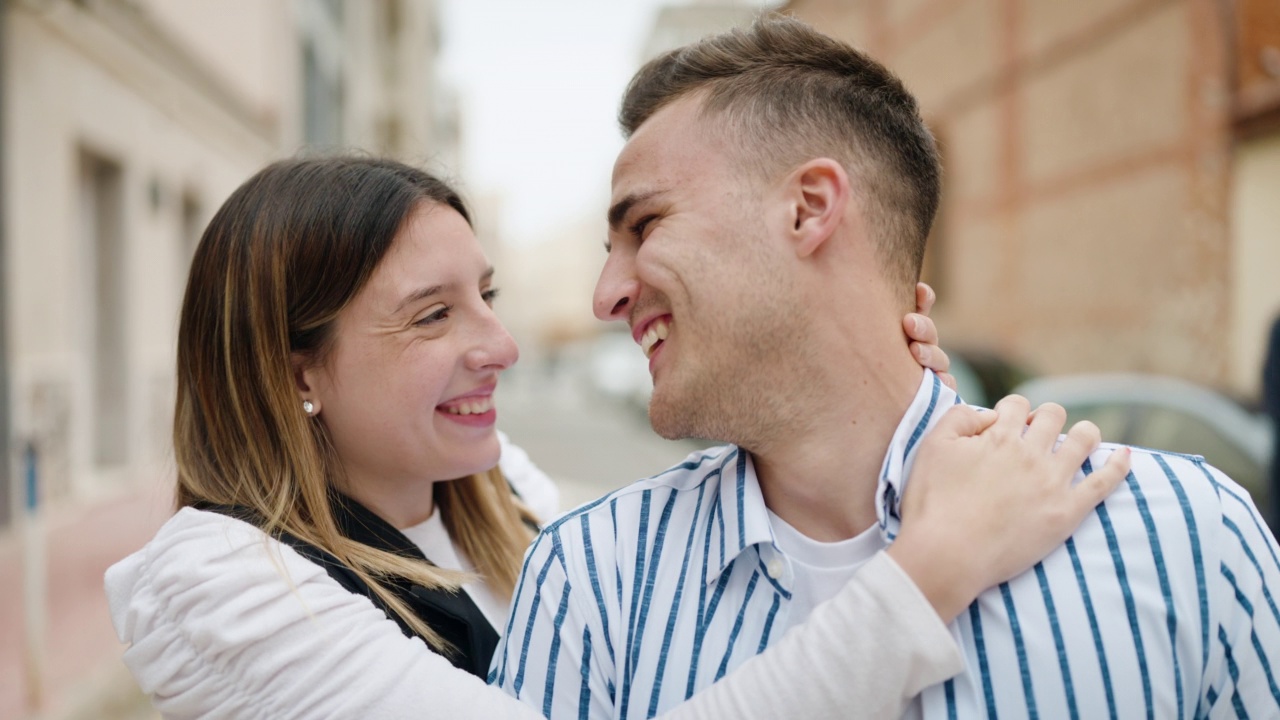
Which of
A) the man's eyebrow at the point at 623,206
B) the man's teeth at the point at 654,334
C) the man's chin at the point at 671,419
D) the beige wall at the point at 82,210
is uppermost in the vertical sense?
the beige wall at the point at 82,210

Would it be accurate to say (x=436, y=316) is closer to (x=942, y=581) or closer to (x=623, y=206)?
(x=623, y=206)

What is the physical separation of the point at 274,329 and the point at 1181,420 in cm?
552

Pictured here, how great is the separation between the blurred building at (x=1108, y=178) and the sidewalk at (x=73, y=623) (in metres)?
9.56

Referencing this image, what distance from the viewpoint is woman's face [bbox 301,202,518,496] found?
2.45m

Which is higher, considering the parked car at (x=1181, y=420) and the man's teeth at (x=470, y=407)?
the man's teeth at (x=470, y=407)

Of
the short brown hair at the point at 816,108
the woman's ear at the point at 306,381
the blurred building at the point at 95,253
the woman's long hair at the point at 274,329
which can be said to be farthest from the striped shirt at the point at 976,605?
the blurred building at the point at 95,253

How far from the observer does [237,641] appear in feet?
6.15

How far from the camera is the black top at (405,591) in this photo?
7.23ft

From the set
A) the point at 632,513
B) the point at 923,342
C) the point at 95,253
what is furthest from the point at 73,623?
the point at 923,342

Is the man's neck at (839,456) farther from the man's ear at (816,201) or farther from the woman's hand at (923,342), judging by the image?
the man's ear at (816,201)

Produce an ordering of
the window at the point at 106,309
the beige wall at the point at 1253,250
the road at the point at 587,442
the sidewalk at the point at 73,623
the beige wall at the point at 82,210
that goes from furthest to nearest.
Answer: the road at the point at 587,442
the beige wall at the point at 1253,250
the window at the point at 106,309
the beige wall at the point at 82,210
the sidewalk at the point at 73,623

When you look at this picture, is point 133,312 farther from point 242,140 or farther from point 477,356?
point 477,356

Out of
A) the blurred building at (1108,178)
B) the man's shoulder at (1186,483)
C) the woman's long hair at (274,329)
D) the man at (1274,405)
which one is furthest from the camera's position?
the blurred building at (1108,178)

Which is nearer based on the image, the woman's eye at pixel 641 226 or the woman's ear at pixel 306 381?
the woman's eye at pixel 641 226
